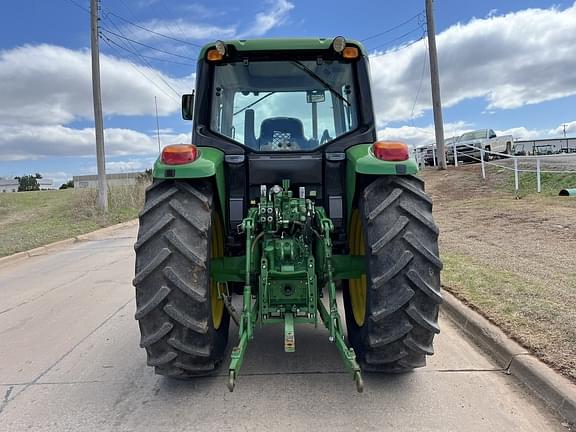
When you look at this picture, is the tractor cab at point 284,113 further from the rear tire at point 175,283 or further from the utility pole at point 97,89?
the utility pole at point 97,89

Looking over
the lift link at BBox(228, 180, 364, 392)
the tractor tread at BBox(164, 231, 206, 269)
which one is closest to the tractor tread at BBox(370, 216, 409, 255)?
the lift link at BBox(228, 180, 364, 392)

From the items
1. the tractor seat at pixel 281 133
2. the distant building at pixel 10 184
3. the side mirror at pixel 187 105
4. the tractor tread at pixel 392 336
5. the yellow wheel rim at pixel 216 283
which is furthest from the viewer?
the distant building at pixel 10 184

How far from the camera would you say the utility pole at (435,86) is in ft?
66.1

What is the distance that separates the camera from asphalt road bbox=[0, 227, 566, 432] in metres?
3.01

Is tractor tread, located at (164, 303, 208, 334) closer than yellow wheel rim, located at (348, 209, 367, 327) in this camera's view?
Yes

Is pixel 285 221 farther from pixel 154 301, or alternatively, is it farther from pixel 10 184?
pixel 10 184

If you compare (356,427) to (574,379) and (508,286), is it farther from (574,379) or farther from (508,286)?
(508,286)

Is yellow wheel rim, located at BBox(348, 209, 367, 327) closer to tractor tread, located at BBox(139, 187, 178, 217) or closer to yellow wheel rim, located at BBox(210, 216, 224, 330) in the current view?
yellow wheel rim, located at BBox(210, 216, 224, 330)

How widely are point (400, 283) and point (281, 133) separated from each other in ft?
5.61

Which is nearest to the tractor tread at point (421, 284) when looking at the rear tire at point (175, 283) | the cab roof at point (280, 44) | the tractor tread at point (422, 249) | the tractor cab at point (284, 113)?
the tractor tread at point (422, 249)

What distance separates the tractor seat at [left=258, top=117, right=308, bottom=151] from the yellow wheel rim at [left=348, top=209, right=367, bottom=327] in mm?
766

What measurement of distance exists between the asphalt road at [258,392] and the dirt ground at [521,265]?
0.46 m

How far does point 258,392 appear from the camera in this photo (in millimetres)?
3402

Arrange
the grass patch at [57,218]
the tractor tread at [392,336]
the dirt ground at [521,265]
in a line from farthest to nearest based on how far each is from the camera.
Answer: the grass patch at [57,218], the dirt ground at [521,265], the tractor tread at [392,336]
